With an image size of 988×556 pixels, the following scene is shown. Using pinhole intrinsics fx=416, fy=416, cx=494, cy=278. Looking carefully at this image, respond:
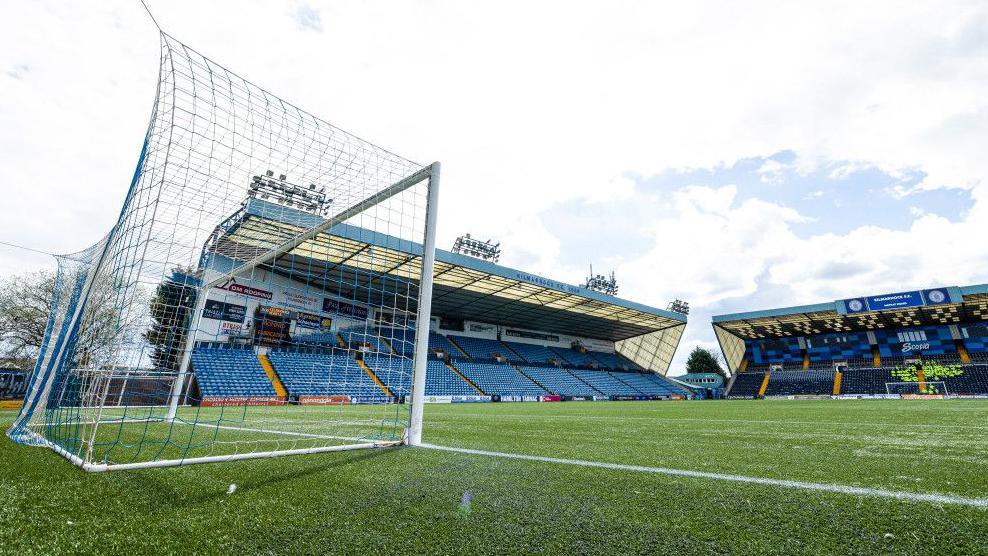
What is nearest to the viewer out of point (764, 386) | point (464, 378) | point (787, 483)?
point (787, 483)

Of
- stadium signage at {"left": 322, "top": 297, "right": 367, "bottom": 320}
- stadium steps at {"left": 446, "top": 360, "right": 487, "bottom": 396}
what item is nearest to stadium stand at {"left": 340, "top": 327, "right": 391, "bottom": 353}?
stadium signage at {"left": 322, "top": 297, "right": 367, "bottom": 320}

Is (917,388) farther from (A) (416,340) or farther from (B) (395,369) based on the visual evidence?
(A) (416,340)

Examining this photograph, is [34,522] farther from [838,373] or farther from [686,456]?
[838,373]

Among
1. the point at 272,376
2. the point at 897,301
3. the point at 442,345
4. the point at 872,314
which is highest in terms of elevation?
the point at 897,301

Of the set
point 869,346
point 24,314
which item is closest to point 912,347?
point 869,346

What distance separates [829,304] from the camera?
3108 centimetres

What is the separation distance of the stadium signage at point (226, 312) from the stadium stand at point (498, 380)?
45.8 feet

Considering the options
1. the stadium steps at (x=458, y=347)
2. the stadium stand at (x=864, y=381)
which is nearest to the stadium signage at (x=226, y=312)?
the stadium steps at (x=458, y=347)

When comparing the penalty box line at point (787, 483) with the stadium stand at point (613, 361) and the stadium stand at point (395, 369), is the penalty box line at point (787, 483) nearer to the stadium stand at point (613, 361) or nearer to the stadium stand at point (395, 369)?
the stadium stand at point (395, 369)

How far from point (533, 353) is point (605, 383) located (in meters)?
6.39

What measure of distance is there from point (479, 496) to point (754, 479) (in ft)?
5.54

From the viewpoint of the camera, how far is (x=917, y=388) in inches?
1207

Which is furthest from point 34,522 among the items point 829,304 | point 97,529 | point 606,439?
point 829,304

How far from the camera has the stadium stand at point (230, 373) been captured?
50.8 ft
